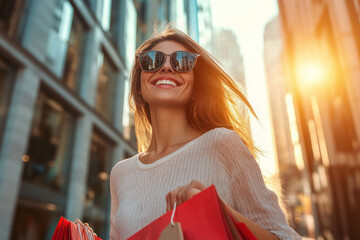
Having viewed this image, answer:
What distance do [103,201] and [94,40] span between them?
8220mm

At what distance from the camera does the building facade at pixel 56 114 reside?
8961mm

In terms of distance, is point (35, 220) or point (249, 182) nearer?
point (249, 182)

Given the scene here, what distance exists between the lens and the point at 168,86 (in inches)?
69.0

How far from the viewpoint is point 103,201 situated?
52.1ft

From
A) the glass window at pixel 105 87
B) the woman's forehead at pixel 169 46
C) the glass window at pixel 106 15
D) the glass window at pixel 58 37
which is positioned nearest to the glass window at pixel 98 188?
the glass window at pixel 105 87

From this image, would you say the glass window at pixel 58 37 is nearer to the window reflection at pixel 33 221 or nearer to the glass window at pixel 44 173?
the glass window at pixel 44 173

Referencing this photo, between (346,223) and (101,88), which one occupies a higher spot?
(101,88)

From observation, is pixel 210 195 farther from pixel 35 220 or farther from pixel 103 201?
pixel 103 201

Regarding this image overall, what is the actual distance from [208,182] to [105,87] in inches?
678

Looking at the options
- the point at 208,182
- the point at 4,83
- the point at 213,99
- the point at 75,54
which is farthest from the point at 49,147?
the point at 208,182

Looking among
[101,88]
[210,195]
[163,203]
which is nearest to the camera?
[210,195]

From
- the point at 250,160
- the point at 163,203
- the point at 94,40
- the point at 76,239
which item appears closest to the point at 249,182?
the point at 250,160

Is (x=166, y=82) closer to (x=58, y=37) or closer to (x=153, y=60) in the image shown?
(x=153, y=60)

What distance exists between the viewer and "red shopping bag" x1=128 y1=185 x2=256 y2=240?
0.89 metres
